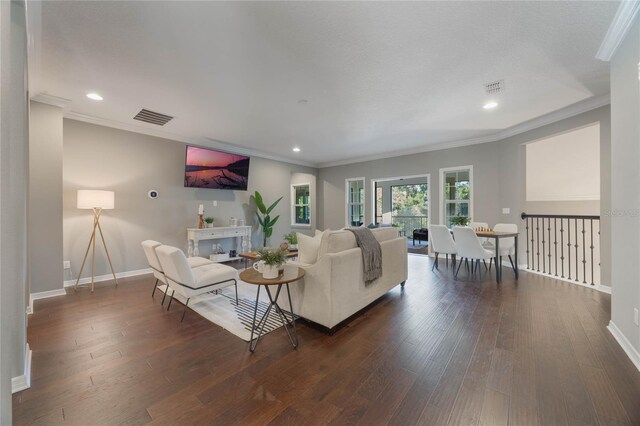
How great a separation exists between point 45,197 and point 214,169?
2.63 m

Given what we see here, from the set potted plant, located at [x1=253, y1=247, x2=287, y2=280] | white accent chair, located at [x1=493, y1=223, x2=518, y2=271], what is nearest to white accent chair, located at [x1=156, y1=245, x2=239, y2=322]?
potted plant, located at [x1=253, y1=247, x2=287, y2=280]

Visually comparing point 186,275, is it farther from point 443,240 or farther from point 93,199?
point 443,240

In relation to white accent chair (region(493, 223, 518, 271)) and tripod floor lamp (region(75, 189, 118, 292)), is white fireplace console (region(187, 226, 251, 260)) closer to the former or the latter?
tripod floor lamp (region(75, 189, 118, 292))

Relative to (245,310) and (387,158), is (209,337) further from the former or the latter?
(387,158)

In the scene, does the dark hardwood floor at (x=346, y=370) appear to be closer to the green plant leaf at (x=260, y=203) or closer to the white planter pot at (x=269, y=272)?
the white planter pot at (x=269, y=272)

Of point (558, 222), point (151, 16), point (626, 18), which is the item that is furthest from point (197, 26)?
point (558, 222)

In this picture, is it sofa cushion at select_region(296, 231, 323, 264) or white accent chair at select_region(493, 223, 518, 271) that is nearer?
sofa cushion at select_region(296, 231, 323, 264)

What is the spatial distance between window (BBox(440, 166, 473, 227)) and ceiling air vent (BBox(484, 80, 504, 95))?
2.74 m

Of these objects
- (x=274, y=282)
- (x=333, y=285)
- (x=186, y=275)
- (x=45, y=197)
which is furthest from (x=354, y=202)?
(x=45, y=197)

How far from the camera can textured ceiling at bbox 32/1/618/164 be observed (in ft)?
6.36

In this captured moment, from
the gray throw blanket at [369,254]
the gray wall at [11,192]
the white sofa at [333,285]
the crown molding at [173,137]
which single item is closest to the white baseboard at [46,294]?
the gray wall at [11,192]

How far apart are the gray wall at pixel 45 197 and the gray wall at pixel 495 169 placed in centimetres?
637

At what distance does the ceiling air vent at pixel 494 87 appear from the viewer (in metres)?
3.02

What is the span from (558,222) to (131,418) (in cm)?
805
